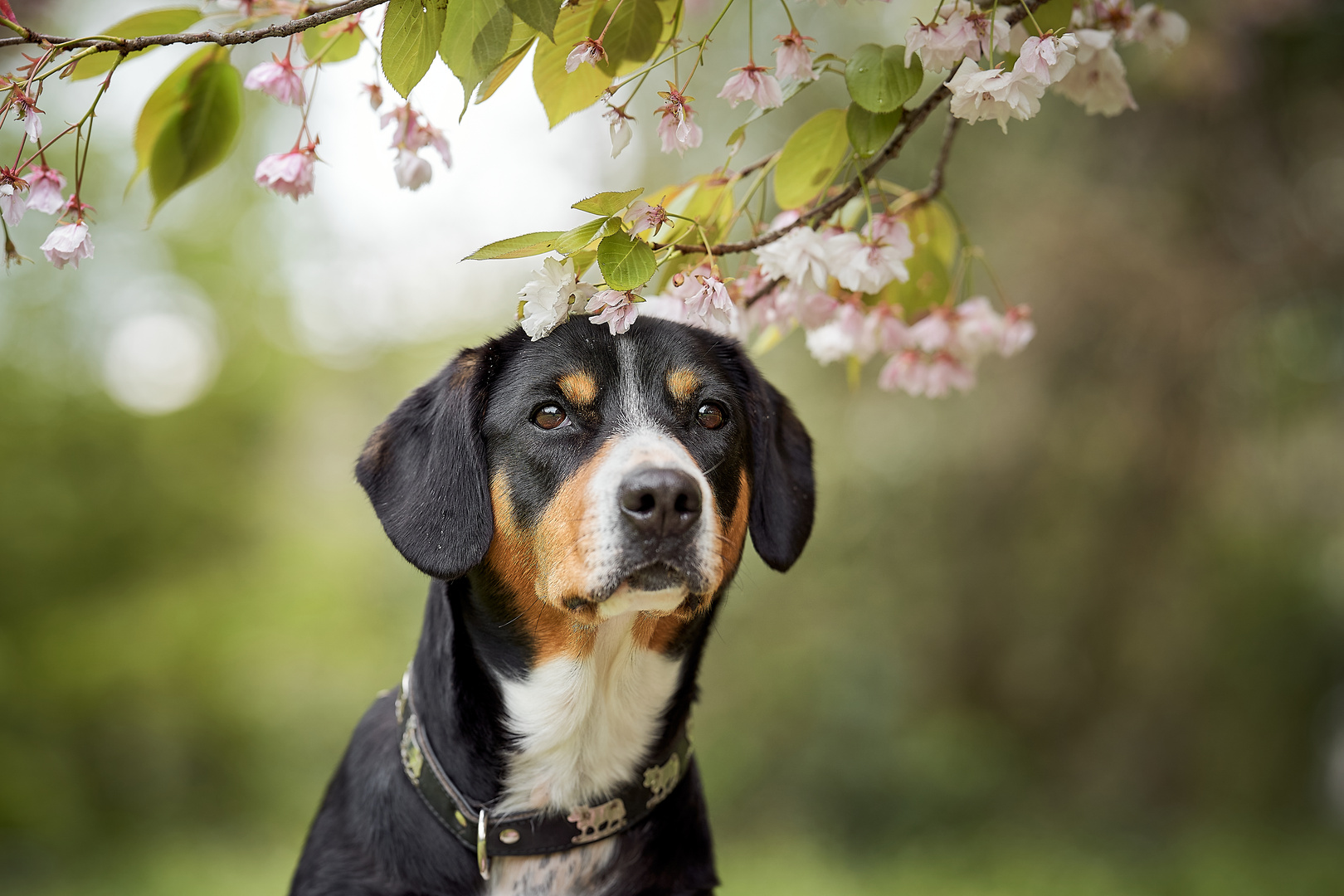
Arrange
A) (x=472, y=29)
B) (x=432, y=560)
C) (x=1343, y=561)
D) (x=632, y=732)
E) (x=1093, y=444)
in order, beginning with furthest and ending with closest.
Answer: (x=1343, y=561) < (x=1093, y=444) < (x=632, y=732) < (x=432, y=560) < (x=472, y=29)

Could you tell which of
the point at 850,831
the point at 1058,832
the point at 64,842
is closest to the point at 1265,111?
the point at 1058,832

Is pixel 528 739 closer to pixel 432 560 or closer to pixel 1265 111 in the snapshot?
pixel 432 560

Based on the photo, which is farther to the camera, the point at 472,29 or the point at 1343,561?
the point at 1343,561

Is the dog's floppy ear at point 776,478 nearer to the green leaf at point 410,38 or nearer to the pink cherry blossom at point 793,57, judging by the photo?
the pink cherry blossom at point 793,57

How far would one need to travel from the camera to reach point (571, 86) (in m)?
1.79

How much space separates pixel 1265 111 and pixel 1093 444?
234 cm

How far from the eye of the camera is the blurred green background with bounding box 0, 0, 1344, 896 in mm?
6496

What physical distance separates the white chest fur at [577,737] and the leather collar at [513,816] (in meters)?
0.04

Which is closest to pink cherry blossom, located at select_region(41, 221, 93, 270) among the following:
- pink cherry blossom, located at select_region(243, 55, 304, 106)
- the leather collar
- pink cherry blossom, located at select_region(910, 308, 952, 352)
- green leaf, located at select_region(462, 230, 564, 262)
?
pink cherry blossom, located at select_region(243, 55, 304, 106)

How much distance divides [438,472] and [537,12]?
3.54ft

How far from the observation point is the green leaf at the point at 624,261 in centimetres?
155

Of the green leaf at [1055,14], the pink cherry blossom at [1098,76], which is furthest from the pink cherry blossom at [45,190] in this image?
the pink cherry blossom at [1098,76]

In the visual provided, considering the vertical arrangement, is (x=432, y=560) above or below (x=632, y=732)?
above

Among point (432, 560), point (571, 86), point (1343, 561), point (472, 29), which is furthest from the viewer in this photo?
point (1343, 561)
